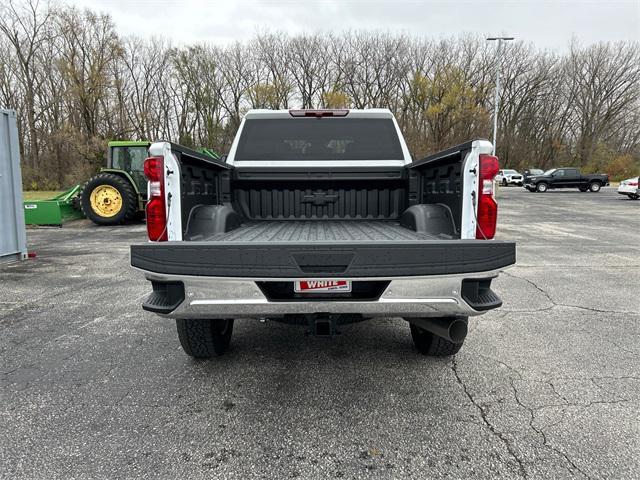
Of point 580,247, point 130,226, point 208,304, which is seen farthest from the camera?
point 130,226

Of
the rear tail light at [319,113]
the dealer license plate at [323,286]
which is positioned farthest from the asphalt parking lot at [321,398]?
the rear tail light at [319,113]

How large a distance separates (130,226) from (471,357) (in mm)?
11919

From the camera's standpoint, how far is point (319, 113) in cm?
444

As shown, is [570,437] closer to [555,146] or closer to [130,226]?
[130,226]

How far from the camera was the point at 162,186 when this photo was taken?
2576 millimetres

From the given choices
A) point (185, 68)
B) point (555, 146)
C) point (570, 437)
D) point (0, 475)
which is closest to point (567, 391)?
point (570, 437)

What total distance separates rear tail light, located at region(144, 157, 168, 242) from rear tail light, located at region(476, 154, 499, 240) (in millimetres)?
2038

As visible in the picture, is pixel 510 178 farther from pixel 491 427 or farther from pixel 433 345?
pixel 491 427

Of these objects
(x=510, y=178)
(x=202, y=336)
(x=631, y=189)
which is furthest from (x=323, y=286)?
(x=510, y=178)

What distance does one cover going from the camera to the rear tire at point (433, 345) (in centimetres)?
331

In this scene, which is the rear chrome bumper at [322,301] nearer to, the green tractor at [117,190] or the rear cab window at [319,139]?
the rear cab window at [319,139]

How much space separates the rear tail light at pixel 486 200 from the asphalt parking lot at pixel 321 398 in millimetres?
1152

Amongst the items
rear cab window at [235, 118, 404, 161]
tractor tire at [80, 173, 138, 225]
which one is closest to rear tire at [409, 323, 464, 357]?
rear cab window at [235, 118, 404, 161]

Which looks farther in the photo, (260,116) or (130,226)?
(130,226)
